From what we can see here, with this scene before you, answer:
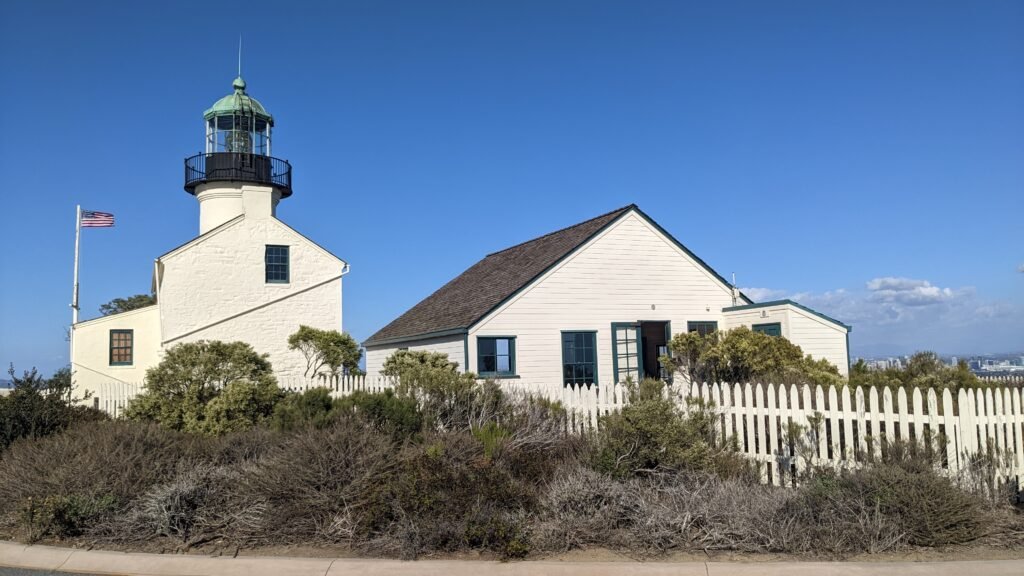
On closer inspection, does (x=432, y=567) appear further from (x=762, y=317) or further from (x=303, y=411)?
(x=762, y=317)

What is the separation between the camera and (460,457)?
775 cm

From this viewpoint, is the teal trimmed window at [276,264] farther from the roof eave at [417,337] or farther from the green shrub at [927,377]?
the green shrub at [927,377]

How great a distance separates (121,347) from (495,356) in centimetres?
1227

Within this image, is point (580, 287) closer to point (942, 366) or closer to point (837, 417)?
point (942, 366)

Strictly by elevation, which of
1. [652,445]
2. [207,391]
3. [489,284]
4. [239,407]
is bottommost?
[652,445]

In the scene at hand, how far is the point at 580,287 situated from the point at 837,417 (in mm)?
10745

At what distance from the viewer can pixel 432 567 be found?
6.29 meters

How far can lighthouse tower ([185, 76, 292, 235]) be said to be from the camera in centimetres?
2489

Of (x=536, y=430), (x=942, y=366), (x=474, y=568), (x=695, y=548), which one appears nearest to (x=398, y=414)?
(x=536, y=430)

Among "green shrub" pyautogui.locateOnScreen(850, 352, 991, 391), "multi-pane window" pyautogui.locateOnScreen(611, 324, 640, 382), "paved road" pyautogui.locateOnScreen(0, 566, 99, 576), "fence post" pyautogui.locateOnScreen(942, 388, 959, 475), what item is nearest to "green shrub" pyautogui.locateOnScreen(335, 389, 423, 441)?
"paved road" pyautogui.locateOnScreen(0, 566, 99, 576)

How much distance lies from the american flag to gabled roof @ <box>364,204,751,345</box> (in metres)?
9.81

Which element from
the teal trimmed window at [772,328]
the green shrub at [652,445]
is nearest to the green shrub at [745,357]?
the teal trimmed window at [772,328]

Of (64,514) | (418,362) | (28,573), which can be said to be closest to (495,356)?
(418,362)

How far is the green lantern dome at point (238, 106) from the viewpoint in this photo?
25812mm
